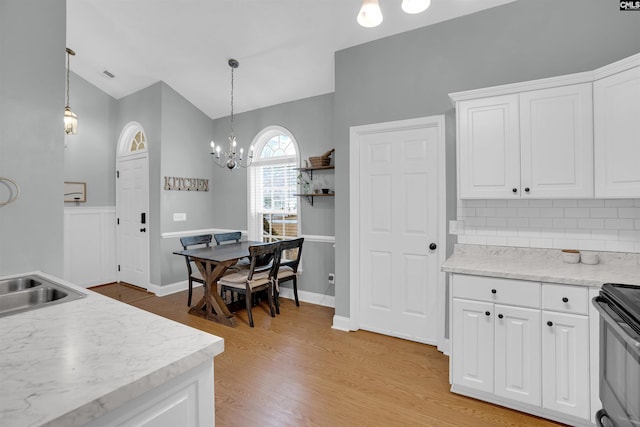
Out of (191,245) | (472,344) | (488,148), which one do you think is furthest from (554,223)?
(191,245)

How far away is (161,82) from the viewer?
4617 millimetres

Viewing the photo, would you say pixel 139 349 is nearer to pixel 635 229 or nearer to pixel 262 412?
pixel 262 412

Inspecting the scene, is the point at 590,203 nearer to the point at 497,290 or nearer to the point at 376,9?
the point at 497,290

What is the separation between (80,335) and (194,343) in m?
0.40

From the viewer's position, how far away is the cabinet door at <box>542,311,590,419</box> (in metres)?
1.85

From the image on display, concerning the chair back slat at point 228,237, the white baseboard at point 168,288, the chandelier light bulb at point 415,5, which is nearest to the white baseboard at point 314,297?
the chair back slat at point 228,237

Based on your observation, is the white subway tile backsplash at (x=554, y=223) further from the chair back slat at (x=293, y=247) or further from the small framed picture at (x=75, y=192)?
the small framed picture at (x=75, y=192)

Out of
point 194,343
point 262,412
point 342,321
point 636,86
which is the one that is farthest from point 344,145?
point 194,343

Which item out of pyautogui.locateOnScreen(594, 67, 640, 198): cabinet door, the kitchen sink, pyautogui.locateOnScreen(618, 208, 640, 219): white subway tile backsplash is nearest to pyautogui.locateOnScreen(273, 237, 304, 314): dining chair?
the kitchen sink

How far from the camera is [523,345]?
6.54 ft

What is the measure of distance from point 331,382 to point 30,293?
1947mm

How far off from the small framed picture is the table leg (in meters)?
2.75

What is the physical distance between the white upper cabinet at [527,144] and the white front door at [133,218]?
4.48 m

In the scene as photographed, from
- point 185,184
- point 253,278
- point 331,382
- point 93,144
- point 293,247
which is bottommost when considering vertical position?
point 331,382
